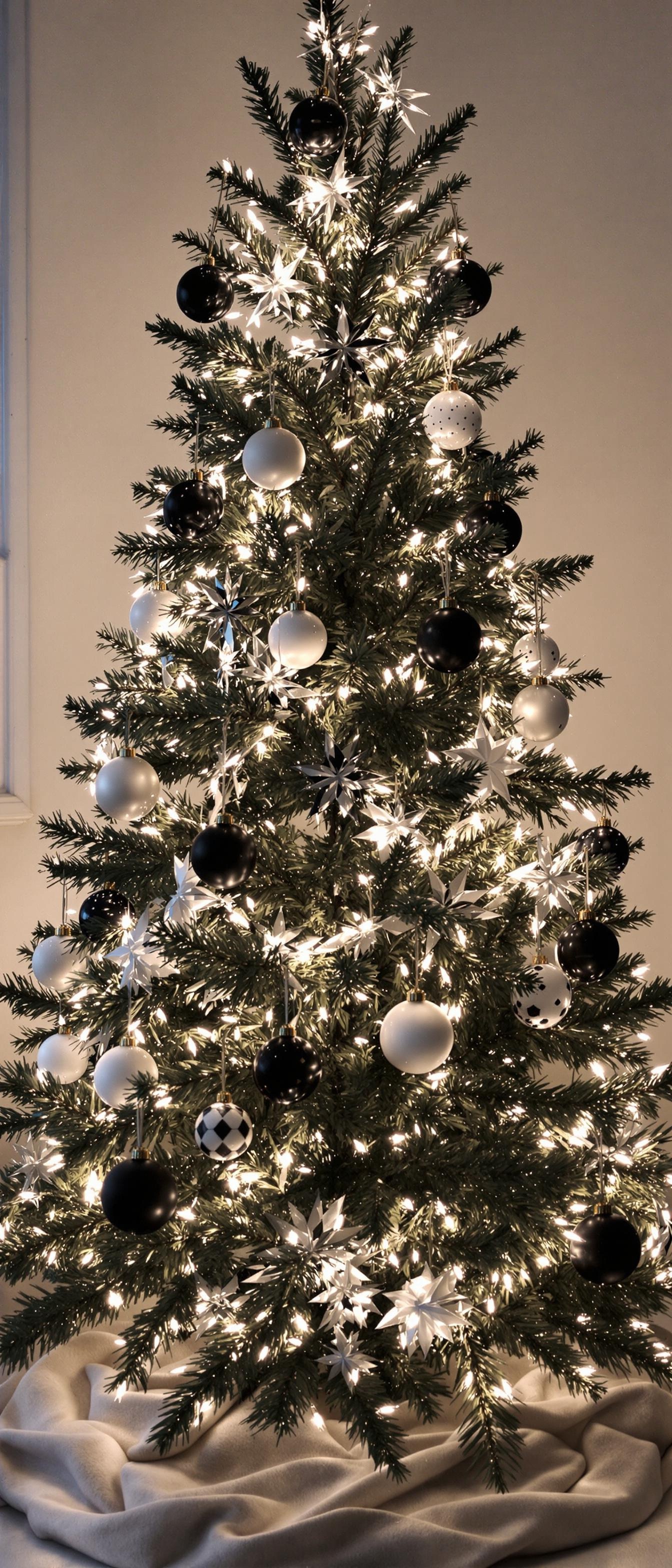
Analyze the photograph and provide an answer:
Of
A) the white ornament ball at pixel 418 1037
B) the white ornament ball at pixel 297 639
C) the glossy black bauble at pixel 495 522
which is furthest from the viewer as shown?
the glossy black bauble at pixel 495 522

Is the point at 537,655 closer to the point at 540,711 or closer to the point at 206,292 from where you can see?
the point at 540,711

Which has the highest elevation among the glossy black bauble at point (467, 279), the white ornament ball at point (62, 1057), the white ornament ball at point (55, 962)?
the glossy black bauble at point (467, 279)

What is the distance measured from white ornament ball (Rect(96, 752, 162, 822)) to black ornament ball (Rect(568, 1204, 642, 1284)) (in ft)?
1.87

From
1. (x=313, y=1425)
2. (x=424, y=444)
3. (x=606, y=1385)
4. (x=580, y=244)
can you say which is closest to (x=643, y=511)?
(x=580, y=244)

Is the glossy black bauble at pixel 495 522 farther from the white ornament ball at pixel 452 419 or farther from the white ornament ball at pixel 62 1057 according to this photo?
the white ornament ball at pixel 62 1057

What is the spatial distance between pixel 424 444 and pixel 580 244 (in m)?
1.29

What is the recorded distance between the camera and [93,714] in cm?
114

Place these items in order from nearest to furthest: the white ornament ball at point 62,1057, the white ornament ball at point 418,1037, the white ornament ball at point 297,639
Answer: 1. the white ornament ball at point 418,1037
2. the white ornament ball at point 297,639
3. the white ornament ball at point 62,1057

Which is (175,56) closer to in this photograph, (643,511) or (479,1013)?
(643,511)

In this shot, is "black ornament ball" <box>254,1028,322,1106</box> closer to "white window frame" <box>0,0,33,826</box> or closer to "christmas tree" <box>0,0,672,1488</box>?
"christmas tree" <box>0,0,672,1488</box>

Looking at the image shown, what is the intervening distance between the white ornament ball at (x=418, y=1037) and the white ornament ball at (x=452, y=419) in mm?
568

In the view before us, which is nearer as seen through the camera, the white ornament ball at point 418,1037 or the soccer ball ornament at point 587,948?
the white ornament ball at point 418,1037

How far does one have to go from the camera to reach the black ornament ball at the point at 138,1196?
92 centimetres

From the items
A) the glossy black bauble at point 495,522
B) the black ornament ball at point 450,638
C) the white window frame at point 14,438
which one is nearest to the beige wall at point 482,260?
the white window frame at point 14,438
